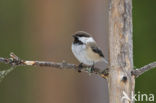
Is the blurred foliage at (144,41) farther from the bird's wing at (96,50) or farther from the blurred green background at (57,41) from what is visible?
the bird's wing at (96,50)

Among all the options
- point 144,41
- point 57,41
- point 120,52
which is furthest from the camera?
point 144,41

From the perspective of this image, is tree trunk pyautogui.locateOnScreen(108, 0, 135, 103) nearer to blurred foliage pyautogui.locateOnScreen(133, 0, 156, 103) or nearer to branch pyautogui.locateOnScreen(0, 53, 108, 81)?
branch pyautogui.locateOnScreen(0, 53, 108, 81)

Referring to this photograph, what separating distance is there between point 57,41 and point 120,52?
3.26 m

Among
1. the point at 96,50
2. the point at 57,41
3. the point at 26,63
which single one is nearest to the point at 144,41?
the point at 57,41

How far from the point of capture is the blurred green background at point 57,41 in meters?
6.09

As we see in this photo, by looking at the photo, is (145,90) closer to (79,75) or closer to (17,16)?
(79,75)

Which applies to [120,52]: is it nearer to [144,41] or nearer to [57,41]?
[57,41]

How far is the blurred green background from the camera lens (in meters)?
6.09

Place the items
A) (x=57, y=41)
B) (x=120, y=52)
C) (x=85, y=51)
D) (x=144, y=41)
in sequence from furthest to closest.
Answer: (x=144, y=41) → (x=57, y=41) → (x=85, y=51) → (x=120, y=52)

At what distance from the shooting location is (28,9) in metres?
6.61

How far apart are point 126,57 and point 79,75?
335cm

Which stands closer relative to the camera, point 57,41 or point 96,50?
point 96,50

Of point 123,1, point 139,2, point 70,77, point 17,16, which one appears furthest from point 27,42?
point 123,1

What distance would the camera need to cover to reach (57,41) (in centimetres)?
611
